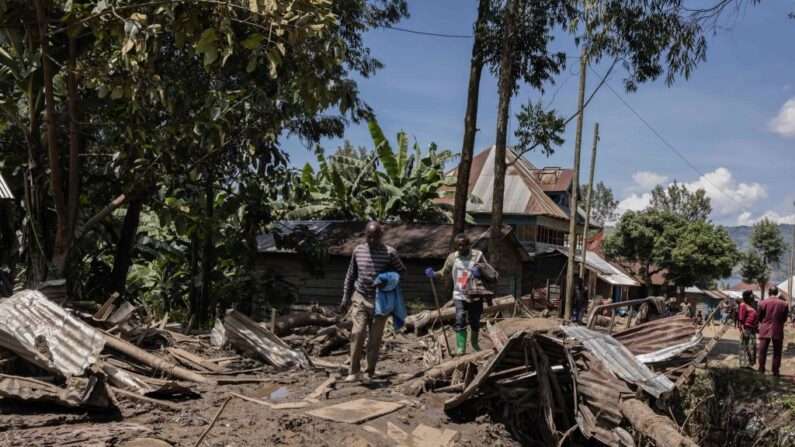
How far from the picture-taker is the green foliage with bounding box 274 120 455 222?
20.9m

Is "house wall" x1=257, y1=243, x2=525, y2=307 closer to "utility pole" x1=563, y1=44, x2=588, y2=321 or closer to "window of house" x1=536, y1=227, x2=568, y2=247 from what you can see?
"utility pole" x1=563, y1=44, x2=588, y2=321

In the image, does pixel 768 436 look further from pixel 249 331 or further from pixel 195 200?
pixel 195 200

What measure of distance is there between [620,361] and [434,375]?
6.61 feet

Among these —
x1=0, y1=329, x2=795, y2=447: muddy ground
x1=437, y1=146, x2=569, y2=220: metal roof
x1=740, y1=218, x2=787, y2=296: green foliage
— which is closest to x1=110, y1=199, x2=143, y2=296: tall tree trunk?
x1=0, y1=329, x2=795, y2=447: muddy ground

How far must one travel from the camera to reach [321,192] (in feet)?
72.5

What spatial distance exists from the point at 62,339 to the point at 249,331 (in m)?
2.51

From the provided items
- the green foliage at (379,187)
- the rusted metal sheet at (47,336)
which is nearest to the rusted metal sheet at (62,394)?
the rusted metal sheet at (47,336)

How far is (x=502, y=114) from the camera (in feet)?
51.1

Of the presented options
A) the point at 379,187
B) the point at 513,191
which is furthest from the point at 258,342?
the point at 513,191

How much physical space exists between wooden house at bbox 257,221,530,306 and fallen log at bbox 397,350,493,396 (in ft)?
27.9

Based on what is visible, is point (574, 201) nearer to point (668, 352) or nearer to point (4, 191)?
point (668, 352)

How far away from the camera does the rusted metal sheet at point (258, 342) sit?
26.1 feet

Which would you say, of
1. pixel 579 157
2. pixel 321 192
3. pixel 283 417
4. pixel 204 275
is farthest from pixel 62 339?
pixel 579 157

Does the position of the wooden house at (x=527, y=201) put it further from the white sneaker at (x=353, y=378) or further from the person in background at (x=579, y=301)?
the white sneaker at (x=353, y=378)
